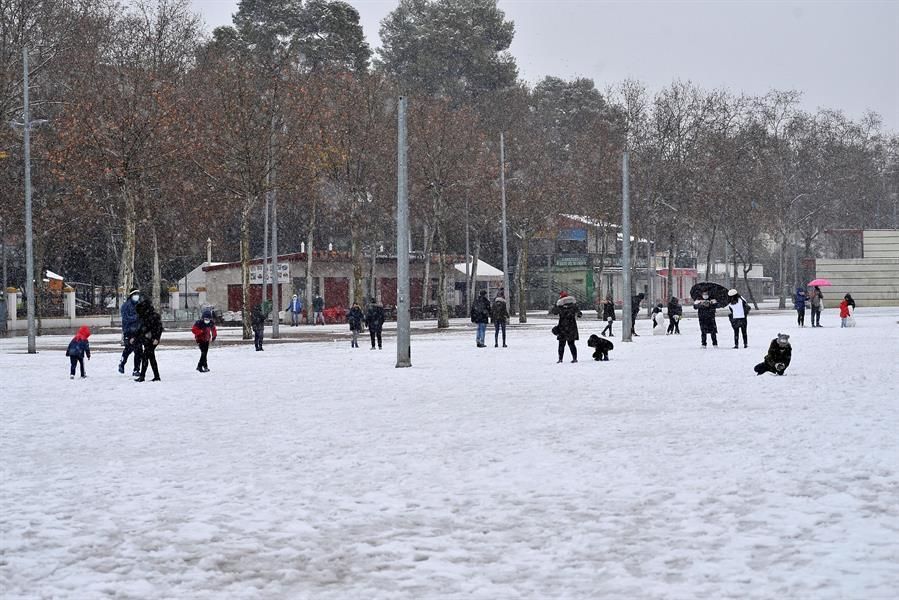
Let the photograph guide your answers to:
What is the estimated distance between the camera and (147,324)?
21.3 m

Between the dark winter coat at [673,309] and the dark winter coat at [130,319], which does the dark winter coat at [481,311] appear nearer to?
the dark winter coat at [673,309]

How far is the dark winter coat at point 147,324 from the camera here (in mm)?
21234

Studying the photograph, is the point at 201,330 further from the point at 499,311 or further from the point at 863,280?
the point at 863,280

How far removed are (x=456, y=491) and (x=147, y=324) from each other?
13.0 metres

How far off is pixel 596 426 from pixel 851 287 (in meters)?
77.0

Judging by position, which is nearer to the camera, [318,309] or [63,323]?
[63,323]

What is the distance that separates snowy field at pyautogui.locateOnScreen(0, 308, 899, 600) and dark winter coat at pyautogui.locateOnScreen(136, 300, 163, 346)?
1.50 metres

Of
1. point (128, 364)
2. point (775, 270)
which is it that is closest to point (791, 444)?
point (128, 364)

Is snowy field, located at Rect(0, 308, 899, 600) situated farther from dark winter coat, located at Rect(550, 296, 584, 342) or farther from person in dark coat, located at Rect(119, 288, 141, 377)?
dark winter coat, located at Rect(550, 296, 584, 342)

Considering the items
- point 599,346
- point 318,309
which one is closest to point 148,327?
point 599,346

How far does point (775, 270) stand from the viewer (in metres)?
140

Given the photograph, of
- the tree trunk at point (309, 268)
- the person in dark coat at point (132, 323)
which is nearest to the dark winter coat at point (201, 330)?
the person in dark coat at point (132, 323)

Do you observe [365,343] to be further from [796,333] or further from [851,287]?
[851,287]

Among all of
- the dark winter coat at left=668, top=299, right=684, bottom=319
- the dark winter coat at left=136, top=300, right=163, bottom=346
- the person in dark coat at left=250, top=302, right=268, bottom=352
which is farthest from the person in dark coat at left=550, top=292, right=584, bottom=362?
the dark winter coat at left=668, top=299, right=684, bottom=319
